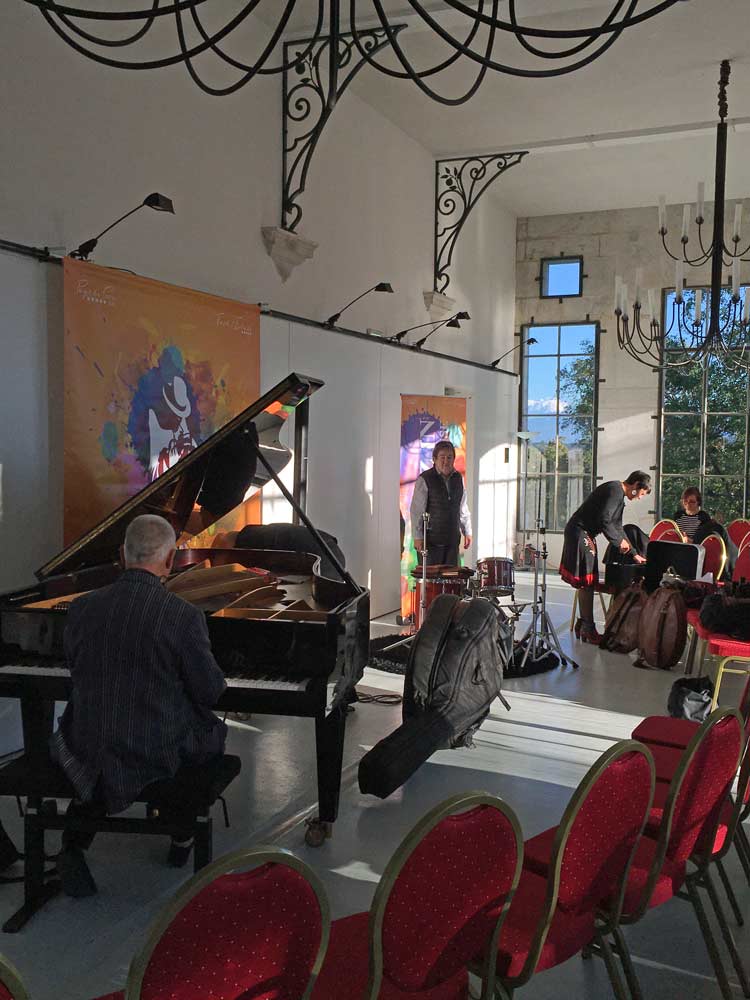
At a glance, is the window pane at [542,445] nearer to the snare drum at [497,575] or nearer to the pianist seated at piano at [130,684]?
the snare drum at [497,575]

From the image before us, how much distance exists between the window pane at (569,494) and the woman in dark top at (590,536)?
5358 mm

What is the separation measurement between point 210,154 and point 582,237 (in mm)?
8222

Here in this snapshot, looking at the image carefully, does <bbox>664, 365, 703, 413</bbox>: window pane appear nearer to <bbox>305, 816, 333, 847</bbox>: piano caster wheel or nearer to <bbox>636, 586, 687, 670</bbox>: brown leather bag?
<bbox>636, 586, 687, 670</bbox>: brown leather bag

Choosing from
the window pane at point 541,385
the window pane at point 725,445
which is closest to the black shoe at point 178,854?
the window pane at point 725,445

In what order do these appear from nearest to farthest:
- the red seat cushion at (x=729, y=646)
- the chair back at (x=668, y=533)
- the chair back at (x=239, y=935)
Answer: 1. the chair back at (x=239, y=935)
2. the red seat cushion at (x=729, y=646)
3. the chair back at (x=668, y=533)

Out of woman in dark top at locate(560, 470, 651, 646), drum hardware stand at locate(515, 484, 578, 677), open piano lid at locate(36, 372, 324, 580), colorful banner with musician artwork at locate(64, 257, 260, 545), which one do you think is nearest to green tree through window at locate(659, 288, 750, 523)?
woman in dark top at locate(560, 470, 651, 646)

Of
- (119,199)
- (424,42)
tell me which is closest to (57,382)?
(119,199)

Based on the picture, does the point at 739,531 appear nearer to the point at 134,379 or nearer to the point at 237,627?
the point at 134,379

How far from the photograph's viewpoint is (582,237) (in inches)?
526

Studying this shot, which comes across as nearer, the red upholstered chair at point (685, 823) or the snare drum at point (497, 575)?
the red upholstered chair at point (685, 823)

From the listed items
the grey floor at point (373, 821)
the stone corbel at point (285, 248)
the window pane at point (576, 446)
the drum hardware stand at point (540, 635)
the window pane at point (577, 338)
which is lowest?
the grey floor at point (373, 821)

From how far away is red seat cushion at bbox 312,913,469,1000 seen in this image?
6.45 feet

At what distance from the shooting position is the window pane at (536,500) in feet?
44.9

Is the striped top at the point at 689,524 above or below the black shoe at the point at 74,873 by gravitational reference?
above
